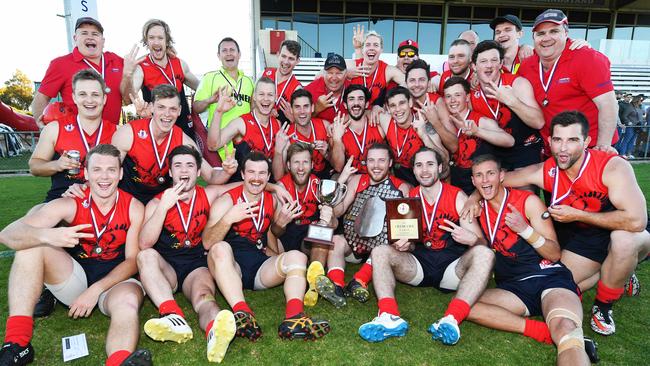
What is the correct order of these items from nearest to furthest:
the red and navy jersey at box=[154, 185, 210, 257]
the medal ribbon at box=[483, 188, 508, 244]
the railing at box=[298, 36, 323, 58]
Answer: the medal ribbon at box=[483, 188, 508, 244]
the red and navy jersey at box=[154, 185, 210, 257]
the railing at box=[298, 36, 323, 58]

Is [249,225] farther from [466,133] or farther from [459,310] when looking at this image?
[466,133]

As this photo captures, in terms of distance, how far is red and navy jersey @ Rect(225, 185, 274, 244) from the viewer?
370 cm

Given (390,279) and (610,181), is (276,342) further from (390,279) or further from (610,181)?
(610,181)

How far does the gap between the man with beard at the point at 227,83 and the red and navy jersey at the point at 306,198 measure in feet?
4.66

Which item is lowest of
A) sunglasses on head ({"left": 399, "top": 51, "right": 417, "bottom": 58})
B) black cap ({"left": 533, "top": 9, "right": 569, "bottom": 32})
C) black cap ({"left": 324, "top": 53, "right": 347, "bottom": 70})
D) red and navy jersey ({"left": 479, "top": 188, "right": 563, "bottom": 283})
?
red and navy jersey ({"left": 479, "top": 188, "right": 563, "bottom": 283})

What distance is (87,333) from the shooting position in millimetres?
3105

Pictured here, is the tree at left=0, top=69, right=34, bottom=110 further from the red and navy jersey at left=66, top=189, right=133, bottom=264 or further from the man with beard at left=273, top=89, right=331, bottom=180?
the red and navy jersey at left=66, top=189, right=133, bottom=264

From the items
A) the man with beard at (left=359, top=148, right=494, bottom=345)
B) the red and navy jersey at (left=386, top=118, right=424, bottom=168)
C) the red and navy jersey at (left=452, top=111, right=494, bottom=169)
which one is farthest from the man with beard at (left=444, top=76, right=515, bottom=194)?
the man with beard at (left=359, top=148, right=494, bottom=345)

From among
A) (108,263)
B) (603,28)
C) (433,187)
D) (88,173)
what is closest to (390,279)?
(433,187)

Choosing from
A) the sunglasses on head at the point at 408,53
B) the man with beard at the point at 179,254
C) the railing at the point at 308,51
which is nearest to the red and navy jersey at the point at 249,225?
the man with beard at the point at 179,254

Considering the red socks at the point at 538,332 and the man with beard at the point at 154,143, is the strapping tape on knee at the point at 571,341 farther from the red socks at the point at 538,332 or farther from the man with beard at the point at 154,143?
the man with beard at the point at 154,143

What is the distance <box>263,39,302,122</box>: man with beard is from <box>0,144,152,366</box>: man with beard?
8.05 feet

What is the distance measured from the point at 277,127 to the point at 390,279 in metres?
2.32

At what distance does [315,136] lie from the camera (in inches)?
188
